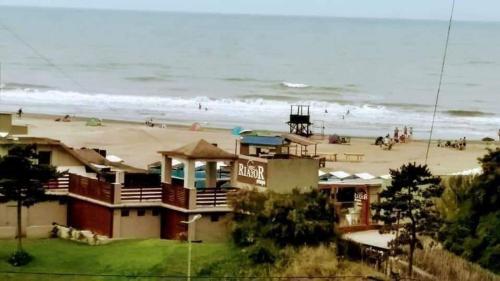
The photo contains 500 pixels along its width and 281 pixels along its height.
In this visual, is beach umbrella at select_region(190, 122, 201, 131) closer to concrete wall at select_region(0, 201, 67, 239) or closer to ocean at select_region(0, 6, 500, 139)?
ocean at select_region(0, 6, 500, 139)

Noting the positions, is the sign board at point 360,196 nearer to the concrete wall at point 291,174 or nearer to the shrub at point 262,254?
the concrete wall at point 291,174

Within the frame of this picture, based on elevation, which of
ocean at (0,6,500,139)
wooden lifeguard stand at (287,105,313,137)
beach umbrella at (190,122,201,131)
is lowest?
beach umbrella at (190,122,201,131)

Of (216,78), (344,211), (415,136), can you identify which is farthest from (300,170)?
(216,78)

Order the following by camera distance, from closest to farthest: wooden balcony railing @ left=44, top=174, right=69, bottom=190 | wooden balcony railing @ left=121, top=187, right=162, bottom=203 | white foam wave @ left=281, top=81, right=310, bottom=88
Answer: wooden balcony railing @ left=121, top=187, right=162, bottom=203 < wooden balcony railing @ left=44, top=174, right=69, bottom=190 < white foam wave @ left=281, top=81, right=310, bottom=88

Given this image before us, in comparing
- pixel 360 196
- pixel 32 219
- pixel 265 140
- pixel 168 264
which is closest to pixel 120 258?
pixel 168 264

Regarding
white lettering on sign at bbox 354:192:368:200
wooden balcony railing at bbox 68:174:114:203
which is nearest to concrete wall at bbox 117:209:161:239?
wooden balcony railing at bbox 68:174:114:203

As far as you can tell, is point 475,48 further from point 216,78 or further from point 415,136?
point 415,136
